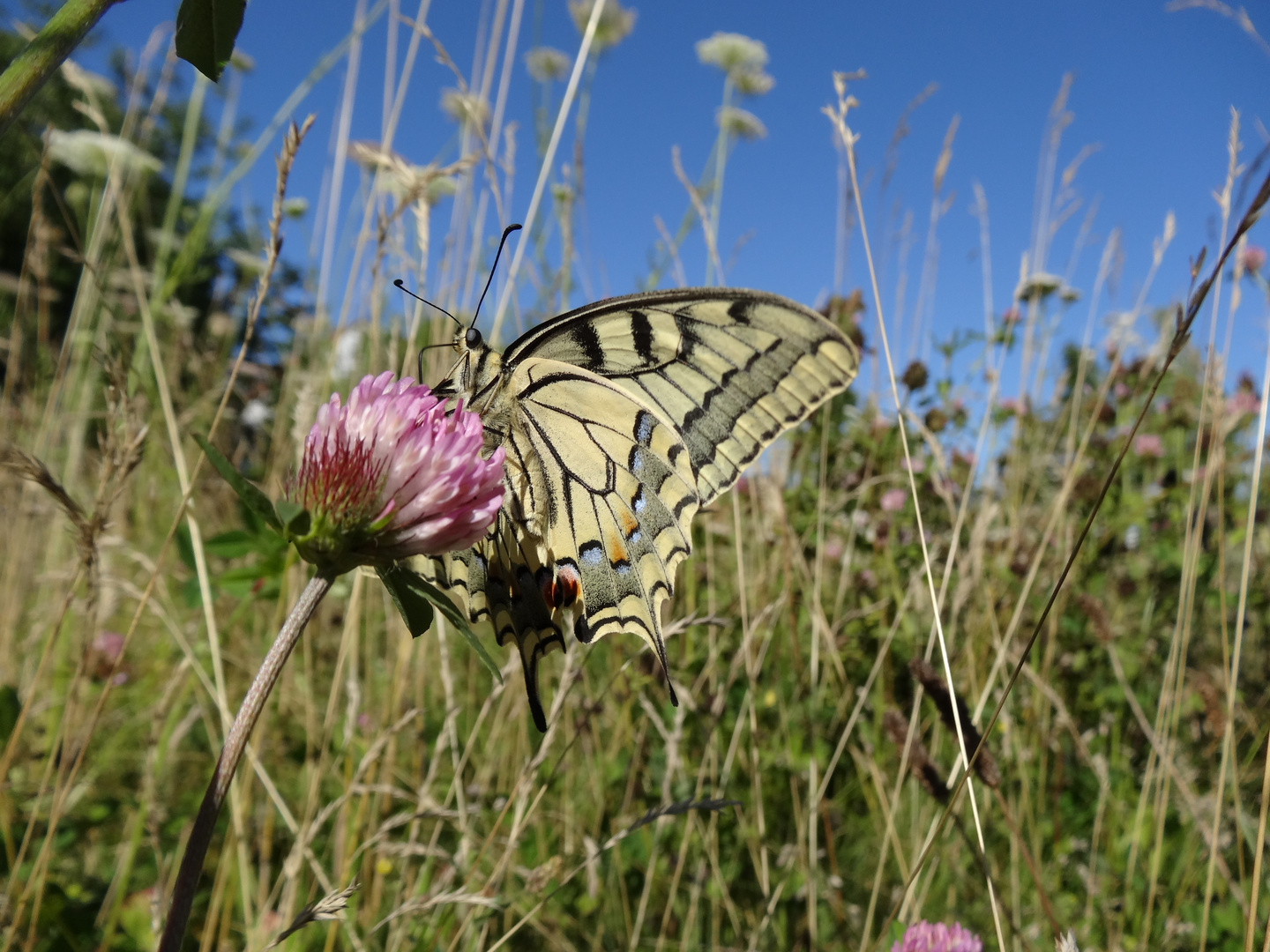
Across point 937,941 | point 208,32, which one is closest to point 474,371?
point 208,32

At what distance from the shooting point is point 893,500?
215cm

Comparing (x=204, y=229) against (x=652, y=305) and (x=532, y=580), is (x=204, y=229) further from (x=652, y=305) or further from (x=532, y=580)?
(x=532, y=580)

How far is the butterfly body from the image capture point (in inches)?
47.8

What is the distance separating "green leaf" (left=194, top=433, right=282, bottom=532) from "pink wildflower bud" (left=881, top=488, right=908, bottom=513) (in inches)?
67.6

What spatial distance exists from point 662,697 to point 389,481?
1.12 metres

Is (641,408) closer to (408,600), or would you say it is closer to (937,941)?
(408,600)

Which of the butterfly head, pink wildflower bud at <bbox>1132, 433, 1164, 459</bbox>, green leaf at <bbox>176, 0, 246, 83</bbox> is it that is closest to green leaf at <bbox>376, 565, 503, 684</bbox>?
green leaf at <bbox>176, 0, 246, 83</bbox>

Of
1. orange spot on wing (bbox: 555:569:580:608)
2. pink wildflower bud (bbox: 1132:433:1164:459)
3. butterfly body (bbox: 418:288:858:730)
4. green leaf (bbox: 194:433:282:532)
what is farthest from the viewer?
pink wildflower bud (bbox: 1132:433:1164:459)

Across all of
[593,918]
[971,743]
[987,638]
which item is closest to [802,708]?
[987,638]

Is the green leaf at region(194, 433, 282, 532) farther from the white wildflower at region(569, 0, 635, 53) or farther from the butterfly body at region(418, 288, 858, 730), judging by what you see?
the white wildflower at region(569, 0, 635, 53)

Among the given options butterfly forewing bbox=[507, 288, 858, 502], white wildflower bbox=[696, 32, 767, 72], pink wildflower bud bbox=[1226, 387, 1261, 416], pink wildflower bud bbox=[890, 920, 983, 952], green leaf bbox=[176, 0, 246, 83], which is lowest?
pink wildflower bud bbox=[890, 920, 983, 952]

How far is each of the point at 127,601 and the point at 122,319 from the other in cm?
181

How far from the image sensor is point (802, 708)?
1.71 m

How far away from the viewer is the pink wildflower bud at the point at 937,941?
2.91ft
